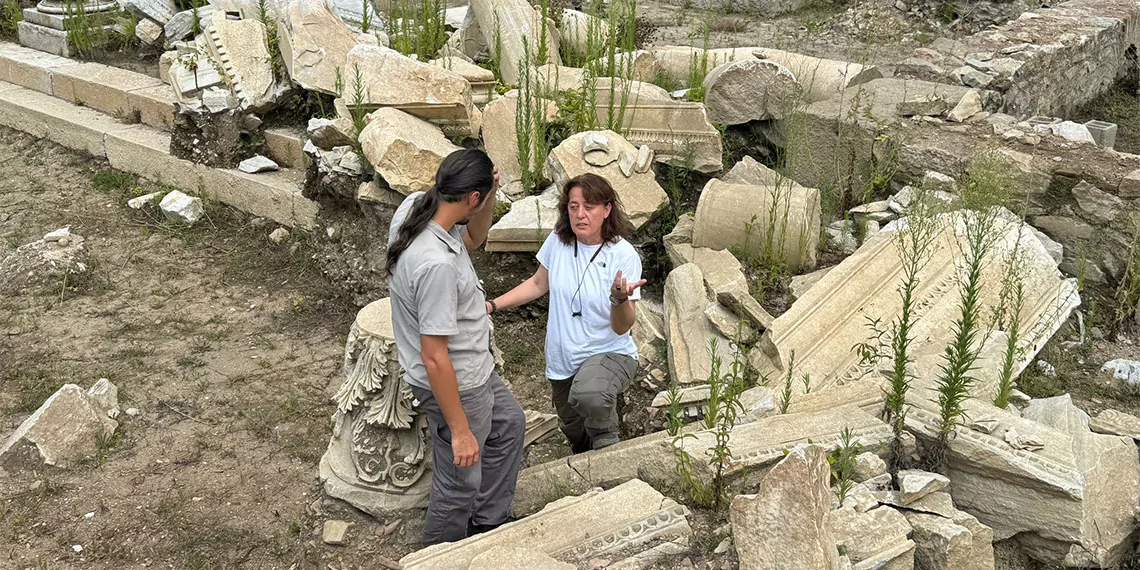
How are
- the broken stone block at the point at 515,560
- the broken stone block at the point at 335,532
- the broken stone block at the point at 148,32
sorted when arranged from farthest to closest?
the broken stone block at the point at 148,32 → the broken stone block at the point at 335,532 → the broken stone block at the point at 515,560

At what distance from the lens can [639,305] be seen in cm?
599

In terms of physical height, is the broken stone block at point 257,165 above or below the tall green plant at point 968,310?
below

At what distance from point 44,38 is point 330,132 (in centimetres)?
554

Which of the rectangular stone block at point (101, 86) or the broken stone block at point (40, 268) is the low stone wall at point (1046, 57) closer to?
the broken stone block at point (40, 268)

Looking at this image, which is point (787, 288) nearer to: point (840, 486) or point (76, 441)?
point (840, 486)

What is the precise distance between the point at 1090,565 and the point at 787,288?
8.00 ft

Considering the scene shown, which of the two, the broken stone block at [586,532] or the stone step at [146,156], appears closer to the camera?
the broken stone block at [586,532]

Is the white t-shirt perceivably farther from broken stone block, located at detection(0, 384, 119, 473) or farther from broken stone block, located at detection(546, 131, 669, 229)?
broken stone block, located at detection(0, 384, 119, 473)

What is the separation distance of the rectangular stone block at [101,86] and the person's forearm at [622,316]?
6656mm

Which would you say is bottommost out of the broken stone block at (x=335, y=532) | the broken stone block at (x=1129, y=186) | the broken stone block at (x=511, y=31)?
the broken stone block at (x=335, y=532)

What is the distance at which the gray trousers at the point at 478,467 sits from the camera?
393 centimetres

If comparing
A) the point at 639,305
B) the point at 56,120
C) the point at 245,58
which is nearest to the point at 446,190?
the point at 639,305

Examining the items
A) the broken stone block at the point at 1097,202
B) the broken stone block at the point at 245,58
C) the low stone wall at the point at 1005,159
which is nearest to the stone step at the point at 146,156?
the broken stone block at the point at 245,58

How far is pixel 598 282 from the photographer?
15.1ft
